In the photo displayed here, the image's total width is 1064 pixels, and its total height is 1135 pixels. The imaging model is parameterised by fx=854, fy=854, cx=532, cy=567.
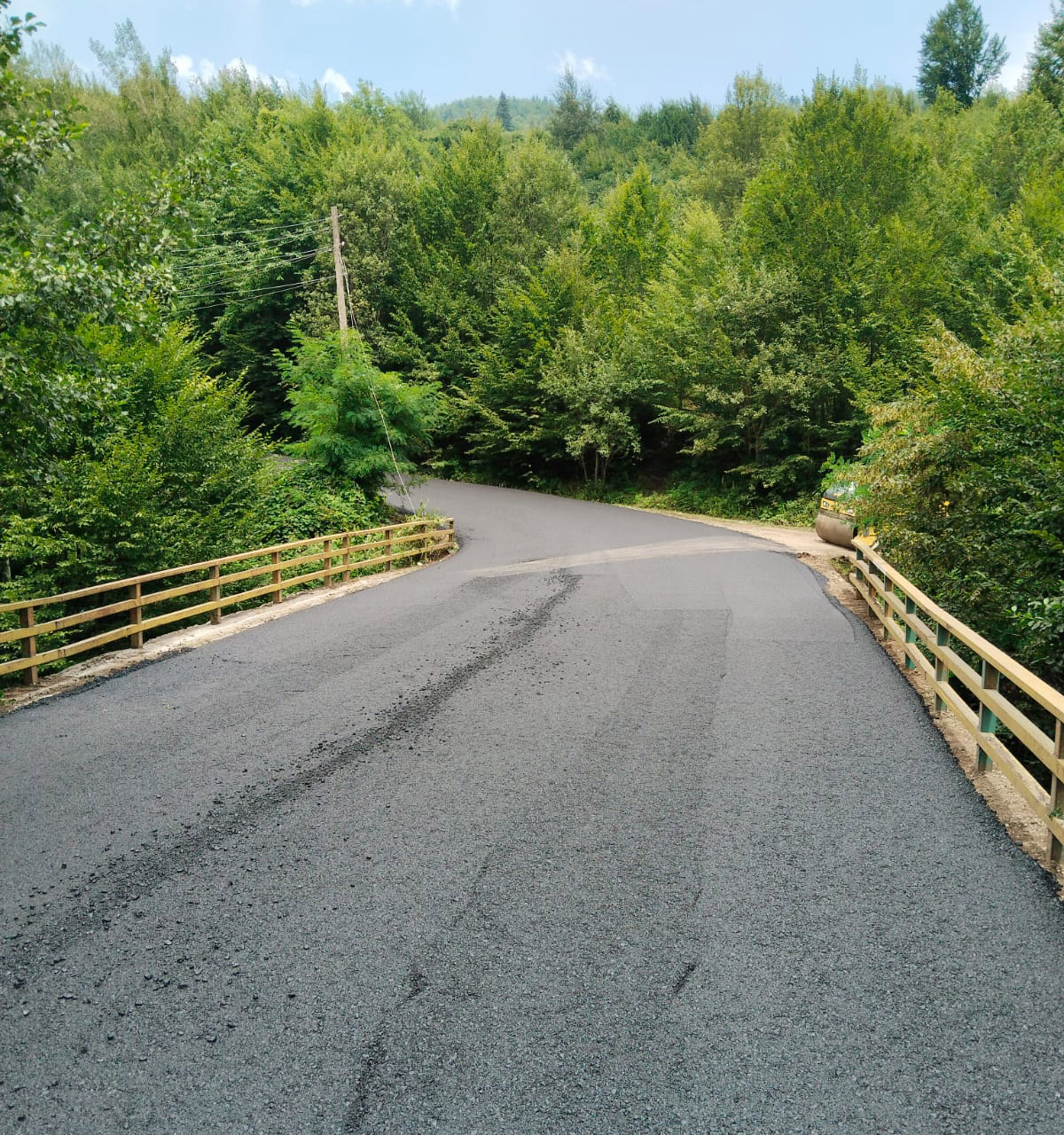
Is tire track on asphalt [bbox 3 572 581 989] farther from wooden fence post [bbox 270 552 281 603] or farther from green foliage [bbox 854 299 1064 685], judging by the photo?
wooden fence post [bbox 270 552 281 603]

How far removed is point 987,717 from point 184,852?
5137 millimetres

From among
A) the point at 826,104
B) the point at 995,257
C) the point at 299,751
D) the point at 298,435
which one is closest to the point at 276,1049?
the point at 299,751

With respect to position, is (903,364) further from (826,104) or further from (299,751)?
(299,751)

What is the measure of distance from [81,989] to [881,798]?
452cm

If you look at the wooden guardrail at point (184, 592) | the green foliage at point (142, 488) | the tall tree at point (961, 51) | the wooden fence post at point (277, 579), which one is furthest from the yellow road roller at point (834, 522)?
the tall tree at point (961, 51)

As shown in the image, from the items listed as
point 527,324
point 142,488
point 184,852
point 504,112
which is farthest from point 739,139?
point 504,112

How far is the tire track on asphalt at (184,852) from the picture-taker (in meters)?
3.90

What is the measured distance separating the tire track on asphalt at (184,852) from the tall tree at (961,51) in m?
73.1

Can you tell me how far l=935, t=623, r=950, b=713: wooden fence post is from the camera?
7.09m

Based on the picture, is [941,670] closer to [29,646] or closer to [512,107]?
[29,646]

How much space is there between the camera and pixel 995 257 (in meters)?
26.9

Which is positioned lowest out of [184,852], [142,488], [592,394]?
[184,852]

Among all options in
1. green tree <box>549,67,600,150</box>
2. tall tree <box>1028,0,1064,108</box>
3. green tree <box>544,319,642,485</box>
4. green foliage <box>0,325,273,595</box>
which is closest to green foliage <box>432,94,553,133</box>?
green tree <box>549,67,600,150</box>

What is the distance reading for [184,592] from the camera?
11.0 m
